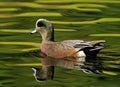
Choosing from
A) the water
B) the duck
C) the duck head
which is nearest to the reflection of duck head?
the water

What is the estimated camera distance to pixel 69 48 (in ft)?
47.2

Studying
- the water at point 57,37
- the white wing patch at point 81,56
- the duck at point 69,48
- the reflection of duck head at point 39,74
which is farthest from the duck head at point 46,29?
the reflection of duck head at point 39,74

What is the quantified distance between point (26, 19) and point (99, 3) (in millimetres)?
3122

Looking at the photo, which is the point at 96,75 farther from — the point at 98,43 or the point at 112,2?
the point at 112,2

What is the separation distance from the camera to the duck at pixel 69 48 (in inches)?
549

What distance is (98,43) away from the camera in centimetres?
1402

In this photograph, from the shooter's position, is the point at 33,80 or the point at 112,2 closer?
the point at 33,80

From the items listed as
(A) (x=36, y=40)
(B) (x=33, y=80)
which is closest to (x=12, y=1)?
(A) (x=36, y=40)

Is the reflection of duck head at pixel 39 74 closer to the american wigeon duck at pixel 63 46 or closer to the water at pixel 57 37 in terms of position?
the water at pixel 57 37

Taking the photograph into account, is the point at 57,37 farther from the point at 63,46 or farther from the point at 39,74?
the point at 39,74

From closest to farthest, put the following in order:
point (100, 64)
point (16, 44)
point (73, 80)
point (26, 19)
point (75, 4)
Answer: point (73, 80), point (100, 64), point (16, 44), point (26, 19), point (75, 4)

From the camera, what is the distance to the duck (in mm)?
13953

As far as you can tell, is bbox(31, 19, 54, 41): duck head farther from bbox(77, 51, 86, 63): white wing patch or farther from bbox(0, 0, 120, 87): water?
bbox(77, 51, 86, 63): white wing patch

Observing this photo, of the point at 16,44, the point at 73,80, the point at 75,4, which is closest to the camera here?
the point at 73,80
